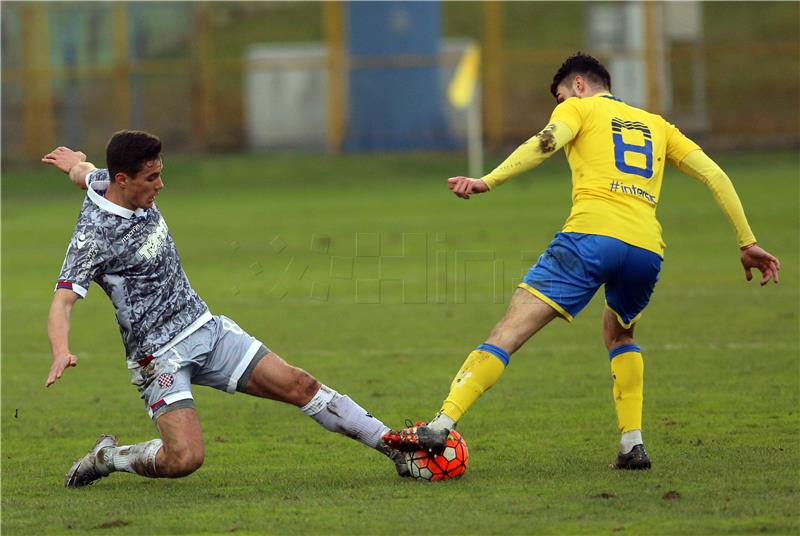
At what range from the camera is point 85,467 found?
7066mm

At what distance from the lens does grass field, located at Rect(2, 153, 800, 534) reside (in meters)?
6.24

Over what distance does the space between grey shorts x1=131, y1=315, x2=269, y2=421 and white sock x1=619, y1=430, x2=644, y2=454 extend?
1.95m

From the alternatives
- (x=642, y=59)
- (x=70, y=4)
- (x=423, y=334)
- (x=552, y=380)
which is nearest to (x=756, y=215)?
(x=423, y=334)

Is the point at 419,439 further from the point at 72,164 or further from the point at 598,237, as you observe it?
the point at 72,164

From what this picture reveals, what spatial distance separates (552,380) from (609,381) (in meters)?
0.44

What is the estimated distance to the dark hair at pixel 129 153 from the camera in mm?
6699

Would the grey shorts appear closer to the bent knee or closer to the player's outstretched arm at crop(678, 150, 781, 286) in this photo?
the bent knee

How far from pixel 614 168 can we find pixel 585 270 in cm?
57

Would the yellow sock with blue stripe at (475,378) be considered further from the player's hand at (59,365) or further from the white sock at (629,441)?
the player's hand at (59,365)

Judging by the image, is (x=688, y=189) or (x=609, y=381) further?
(x=688, y=189)

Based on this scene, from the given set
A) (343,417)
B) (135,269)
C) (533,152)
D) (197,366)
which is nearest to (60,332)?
(135,269)

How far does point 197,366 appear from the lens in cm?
698

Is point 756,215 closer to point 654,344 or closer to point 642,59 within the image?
point 654,344

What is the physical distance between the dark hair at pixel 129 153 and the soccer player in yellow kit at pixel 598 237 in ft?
5.07
